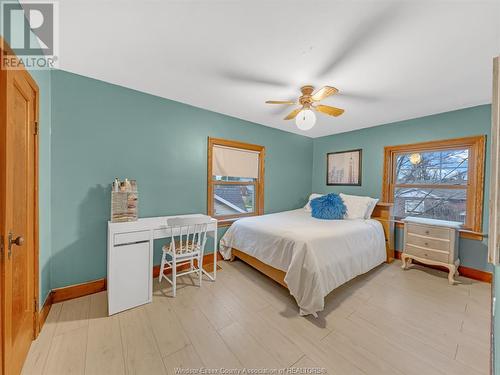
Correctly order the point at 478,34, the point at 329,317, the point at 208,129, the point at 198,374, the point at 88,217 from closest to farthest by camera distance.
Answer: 1. the point at 198,374
2. the point at 478,34
3. the point at 329,317
4. the point at 88,217
5. the point at 208,129

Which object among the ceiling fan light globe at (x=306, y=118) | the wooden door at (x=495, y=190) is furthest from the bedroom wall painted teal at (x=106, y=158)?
the wooden door at (x=495, y=190)

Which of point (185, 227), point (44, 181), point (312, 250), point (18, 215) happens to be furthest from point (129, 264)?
point (312, 250)

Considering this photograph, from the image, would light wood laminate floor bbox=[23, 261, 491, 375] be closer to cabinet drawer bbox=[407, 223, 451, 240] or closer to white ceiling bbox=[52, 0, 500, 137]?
cabinet drawer bbox=[407, 223, 451, 240]

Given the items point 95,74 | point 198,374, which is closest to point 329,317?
point 198,374

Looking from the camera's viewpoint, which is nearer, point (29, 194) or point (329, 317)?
point (29, 194)

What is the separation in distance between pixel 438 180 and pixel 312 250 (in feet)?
8.70

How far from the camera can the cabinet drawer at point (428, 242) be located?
2.60 metres

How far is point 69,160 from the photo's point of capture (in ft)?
6.77

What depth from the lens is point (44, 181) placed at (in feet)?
5.93

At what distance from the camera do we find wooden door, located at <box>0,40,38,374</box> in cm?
106

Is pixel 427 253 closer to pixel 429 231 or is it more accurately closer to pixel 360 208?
pixel 429 231

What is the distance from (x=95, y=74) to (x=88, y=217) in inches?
59.3

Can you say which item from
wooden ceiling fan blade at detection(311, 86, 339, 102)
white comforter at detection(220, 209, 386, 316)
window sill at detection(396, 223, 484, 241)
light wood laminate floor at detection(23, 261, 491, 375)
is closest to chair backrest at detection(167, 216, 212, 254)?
light wood laminate floor at detection(23, 261, 491, 375)

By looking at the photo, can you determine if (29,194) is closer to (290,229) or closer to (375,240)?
(290,229)
